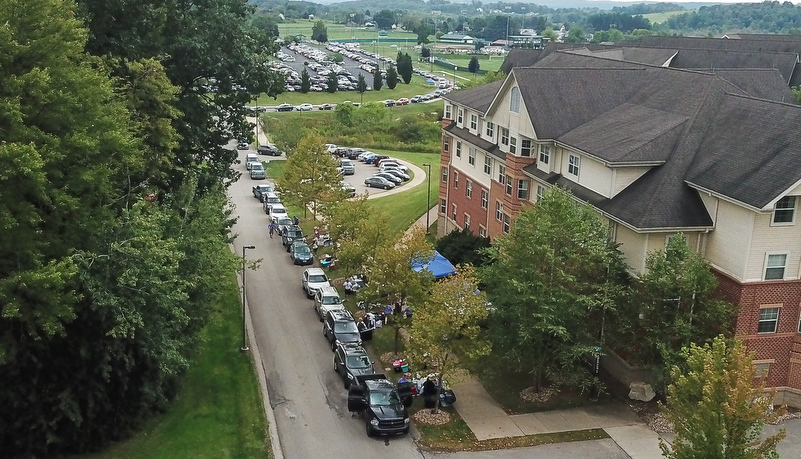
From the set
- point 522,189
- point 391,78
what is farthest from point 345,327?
point 391,78

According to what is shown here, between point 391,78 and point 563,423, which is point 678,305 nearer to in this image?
point 563,423

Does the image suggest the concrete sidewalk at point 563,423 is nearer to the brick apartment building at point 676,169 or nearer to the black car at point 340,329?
the brick apartment building at point 676,169

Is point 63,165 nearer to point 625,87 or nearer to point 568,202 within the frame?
point 568,202

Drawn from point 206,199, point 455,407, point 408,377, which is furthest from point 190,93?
point 455,407

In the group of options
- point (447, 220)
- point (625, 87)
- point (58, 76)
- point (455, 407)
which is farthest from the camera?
point (447, 220)

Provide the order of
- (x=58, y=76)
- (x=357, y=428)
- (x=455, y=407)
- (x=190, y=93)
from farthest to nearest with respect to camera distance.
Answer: (x=190, y=93) < (x=455, y=407) < (x=357, y=428) < (x=58, y=76)

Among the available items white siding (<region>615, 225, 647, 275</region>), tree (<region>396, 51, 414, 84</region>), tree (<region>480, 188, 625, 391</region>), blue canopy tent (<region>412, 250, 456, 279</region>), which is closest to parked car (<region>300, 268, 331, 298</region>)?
blue canopy tent (<region>412, 250, 456, 279</region>)

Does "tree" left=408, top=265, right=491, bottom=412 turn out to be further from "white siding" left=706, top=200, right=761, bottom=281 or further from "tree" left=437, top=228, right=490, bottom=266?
"tree" left=437, top=228, right=490, bottom=266

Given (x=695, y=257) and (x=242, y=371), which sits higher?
(x=695, y=257)
